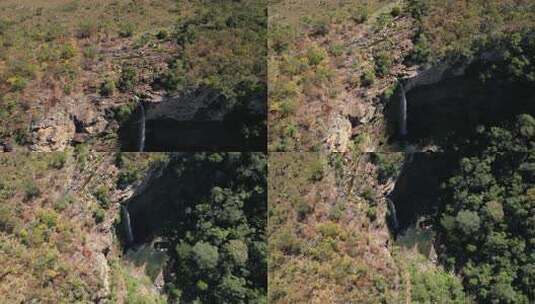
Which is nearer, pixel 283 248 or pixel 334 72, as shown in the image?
pixel 283 248

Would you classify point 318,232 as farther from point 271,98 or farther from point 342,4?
point 342,4

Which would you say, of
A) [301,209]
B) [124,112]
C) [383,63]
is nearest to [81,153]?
[124,112]

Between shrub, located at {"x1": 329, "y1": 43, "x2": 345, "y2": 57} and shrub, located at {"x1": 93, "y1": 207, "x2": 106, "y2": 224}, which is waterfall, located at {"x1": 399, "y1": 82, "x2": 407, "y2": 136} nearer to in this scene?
shrub, located at {"x1": 329, "y1": 43, "x2": 345, "y2": 57}

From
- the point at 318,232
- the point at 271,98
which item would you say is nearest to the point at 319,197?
the point at 318,232

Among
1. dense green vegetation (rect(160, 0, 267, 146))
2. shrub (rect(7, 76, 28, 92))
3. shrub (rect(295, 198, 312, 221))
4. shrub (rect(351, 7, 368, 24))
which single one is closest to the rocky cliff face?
shrub (rect(7, 76, 28, 92))

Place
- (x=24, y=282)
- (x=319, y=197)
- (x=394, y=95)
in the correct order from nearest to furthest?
(x=24, y=282) → (x=319, y=197) → (x=394, y=95)

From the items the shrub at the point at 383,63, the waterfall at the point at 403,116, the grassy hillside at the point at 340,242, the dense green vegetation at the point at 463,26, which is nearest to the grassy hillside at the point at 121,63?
the grassy hillside at the point at 340,242

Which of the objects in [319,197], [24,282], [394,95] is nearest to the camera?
[24,282]
